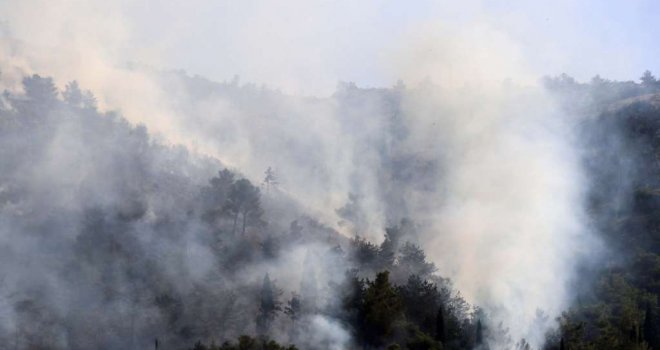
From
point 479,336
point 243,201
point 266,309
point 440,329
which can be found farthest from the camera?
point 243,201

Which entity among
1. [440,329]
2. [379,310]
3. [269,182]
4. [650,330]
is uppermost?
[269,182]

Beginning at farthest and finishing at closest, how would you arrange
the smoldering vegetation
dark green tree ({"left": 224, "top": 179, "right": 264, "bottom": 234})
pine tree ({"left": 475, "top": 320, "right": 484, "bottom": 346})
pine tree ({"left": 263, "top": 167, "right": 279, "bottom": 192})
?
pine tree ({"left": 263, "top": 167, "right": 279, "bottom": 192}) → dark green tree ({"left": 224, "top": 179, "right": 264, "bottom": 234}) → the smoldering vegetation → pine tree ({"left": 475, "top": 320, "right": 484, "bottom": 346})

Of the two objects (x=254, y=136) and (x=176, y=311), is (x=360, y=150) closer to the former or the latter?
(x=254, y=136)

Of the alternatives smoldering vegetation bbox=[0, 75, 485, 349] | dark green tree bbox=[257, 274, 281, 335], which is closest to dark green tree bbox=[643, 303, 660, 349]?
smoldering vegetation bbox=[0, 75, 485, 349]

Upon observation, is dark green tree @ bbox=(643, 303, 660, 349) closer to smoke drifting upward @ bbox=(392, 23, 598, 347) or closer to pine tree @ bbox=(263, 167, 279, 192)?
smoke drifting upward @ bbox=(392, 23, 598, 347)

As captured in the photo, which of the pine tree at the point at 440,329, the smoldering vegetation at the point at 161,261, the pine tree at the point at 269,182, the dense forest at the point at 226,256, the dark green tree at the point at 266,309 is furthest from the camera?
the pine tree at the point at 269,182

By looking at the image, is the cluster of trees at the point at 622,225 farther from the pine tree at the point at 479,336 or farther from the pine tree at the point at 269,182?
the pine tree at the point at 269,182

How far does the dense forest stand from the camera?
5344cm

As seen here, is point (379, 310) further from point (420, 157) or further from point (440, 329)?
point (420, 157)

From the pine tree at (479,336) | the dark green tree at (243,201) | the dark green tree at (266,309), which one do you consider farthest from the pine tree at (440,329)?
the dark green tree at (243,201)

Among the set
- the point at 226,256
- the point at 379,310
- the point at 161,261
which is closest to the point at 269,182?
the point at 226,256

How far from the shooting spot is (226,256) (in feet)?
228

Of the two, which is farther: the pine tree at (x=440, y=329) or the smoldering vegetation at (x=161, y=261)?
Answer: the smoldering vegetation at (x=161, y=261)

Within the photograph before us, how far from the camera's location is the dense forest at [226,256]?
5344 cm
